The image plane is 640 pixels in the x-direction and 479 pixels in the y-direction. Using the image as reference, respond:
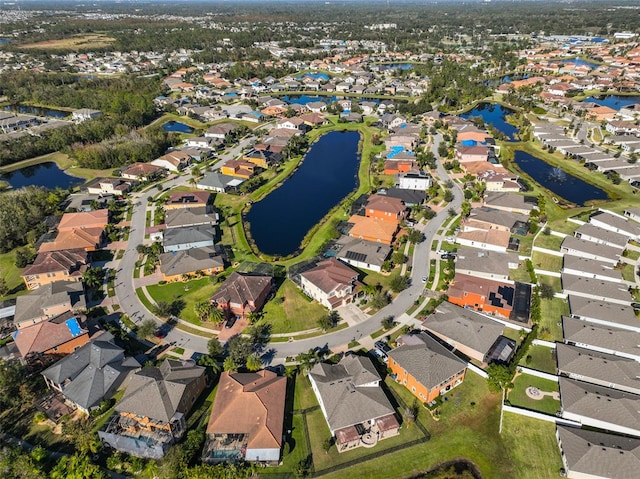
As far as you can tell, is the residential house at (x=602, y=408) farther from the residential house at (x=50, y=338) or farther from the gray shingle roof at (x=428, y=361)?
the residential house at (x=50, y=338)

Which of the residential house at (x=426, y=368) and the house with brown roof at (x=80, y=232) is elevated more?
the residential house at (x=426, y=368)

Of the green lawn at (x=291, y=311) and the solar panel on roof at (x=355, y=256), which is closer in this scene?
the green lawn at (x=291, y=311)

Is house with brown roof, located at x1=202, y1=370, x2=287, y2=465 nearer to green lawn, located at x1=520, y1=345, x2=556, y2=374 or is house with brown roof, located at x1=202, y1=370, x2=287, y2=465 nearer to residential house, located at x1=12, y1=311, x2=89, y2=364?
residential house, located at x1=12, y1=311, x2=89, y2=364

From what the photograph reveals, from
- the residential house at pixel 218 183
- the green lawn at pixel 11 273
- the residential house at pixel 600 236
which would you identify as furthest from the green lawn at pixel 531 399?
the green lawn at pixel 11 273

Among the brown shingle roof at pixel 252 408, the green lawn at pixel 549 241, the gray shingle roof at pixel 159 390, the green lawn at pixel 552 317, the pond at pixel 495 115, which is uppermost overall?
the gray shingle roof at pixel 159 390

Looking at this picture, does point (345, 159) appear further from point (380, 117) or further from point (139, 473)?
point (139, 473)

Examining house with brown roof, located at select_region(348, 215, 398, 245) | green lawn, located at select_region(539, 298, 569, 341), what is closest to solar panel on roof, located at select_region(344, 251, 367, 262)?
house with brown roof, located at select_region(348, 215, 398, 245)

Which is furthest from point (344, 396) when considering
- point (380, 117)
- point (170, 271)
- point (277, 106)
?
point (277, 106)

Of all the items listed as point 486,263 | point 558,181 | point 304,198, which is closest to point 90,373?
point 486,263
